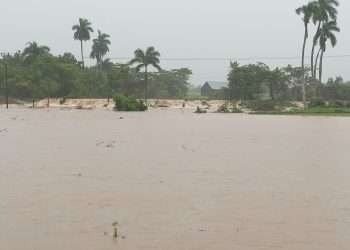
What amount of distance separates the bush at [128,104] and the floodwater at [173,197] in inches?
1462

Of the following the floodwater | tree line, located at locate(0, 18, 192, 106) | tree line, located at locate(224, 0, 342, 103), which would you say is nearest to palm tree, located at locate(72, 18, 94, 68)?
tree line, located at locate(0, 18, 192, 106)

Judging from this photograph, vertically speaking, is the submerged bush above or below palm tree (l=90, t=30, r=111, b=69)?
below

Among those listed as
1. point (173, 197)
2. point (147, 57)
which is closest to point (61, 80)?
point (147, 57)

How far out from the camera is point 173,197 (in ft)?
35.6

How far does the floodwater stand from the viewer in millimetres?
7938

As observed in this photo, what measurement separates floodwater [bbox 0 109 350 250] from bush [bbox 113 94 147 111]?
37.1 meters

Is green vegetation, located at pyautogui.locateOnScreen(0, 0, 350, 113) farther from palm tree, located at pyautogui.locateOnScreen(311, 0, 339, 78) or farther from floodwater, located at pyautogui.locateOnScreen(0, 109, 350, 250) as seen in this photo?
floodwater, located at pyautogui.locateOnScreen(0, 109, 350, 250)

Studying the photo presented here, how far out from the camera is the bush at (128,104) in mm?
57906

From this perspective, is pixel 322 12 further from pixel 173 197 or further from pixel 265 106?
pixel 173 197

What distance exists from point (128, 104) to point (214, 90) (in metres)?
45.1

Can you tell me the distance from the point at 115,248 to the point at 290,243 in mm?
2220

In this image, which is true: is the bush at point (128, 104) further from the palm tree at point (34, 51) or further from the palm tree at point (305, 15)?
the palm tree at point (34, 51)

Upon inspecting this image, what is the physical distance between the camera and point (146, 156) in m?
17.5

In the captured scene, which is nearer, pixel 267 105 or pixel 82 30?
pixel 267 105
